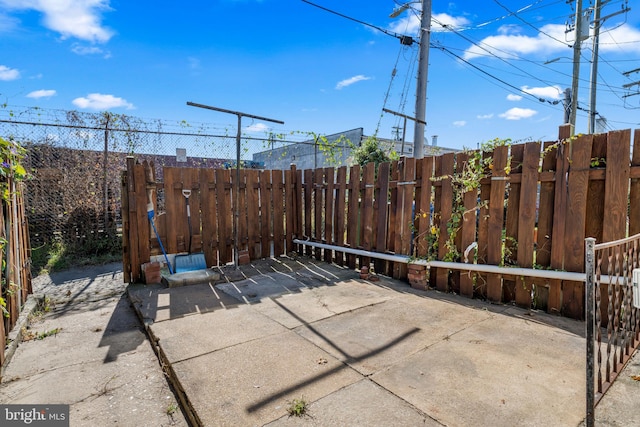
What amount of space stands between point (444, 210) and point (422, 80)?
14.4ft

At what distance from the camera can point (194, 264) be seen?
4.76 metres

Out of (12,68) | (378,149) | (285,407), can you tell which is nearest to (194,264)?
(285,407)

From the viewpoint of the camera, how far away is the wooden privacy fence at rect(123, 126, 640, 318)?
2889 millimetres

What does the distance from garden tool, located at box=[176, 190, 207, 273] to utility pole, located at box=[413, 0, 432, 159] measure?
4746 mm

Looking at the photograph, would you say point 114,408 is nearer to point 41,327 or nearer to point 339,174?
point 41,327

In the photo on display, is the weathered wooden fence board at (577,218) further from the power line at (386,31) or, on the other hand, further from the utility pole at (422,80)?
the power line at (386,31)

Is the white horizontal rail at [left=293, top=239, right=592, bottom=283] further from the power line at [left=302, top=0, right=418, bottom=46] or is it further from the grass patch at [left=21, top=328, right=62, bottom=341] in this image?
the power line at [left=302, top=0, right=418, bottom=46]

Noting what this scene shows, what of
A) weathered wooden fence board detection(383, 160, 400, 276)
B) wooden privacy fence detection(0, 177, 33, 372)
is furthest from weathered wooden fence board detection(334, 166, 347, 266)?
wooden privacy fence detection(0, 177, 33, 372)

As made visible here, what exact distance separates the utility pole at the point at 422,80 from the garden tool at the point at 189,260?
4746 mm

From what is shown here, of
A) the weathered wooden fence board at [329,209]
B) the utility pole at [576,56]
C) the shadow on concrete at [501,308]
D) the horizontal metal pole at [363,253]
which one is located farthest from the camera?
the utility pole at [576,56]

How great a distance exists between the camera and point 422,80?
22.9 feet

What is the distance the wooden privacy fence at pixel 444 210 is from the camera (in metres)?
2.89

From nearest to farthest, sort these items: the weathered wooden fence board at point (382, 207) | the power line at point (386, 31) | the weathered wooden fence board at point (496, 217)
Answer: the weathered wooden fence board at point (496, 217) → the weathered wooden fence board at point (382, 207) → the power line at point (386, 31)

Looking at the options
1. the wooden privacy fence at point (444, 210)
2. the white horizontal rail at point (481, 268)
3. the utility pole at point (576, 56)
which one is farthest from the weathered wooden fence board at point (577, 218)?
the utility pole at point (576, 56)
